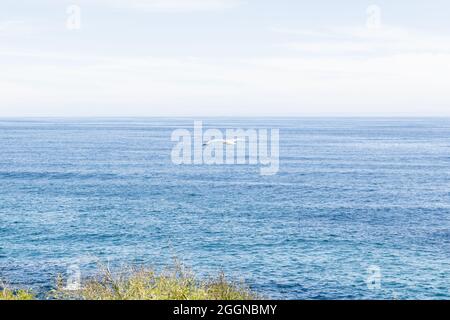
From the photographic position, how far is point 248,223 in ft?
228

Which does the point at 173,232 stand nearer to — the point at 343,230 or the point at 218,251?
the point at 218,251

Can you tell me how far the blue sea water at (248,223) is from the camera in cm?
5016

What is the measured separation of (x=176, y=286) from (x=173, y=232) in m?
47.5

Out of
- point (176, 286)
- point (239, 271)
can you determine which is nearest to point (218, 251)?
point (239, 271)

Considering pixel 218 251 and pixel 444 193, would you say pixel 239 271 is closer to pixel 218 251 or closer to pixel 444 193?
pixel 218 251

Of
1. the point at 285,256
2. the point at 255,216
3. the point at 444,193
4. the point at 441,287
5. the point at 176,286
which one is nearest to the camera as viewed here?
the point at 176,286

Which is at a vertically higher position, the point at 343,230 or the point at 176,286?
the point at 176,286

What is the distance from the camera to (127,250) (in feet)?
191

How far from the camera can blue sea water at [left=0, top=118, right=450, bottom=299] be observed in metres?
50.2

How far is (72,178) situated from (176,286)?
299 feet

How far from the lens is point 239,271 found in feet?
167

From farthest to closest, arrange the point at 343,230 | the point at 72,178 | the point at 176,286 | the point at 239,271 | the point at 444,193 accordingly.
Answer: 1. the point at 72,178
2. the point at 444,193
3. the point at 343,230
4. the point at 239,271
5. the point at 176,286

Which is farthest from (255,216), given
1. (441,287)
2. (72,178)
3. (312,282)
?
(72,178)

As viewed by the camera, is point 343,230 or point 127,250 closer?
point 127,250
